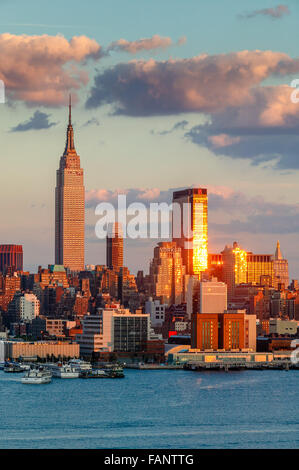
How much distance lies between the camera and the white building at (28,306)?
6397cm

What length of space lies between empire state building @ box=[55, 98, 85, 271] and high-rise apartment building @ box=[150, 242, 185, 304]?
1479 cm

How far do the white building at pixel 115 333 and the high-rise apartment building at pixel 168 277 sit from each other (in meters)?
27.2

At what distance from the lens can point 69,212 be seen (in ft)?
277

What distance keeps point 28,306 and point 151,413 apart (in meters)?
45.2

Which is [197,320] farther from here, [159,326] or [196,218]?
[196,218]

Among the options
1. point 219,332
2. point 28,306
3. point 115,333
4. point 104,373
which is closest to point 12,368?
point 104,373

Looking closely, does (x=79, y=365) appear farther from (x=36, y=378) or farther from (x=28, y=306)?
(x=28, y=306)

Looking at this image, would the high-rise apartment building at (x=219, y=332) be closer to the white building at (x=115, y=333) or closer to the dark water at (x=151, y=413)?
the white building at (x=115, y=333)

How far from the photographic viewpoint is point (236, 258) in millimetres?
79062

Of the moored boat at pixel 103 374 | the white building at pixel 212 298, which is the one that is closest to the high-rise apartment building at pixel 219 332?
the white building at pixel 212 298

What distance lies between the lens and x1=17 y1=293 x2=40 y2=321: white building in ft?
210

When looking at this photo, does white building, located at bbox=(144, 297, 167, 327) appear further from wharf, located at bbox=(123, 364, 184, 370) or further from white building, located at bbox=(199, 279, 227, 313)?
wharf, located at bbox=(123, 364, 184, 370)
